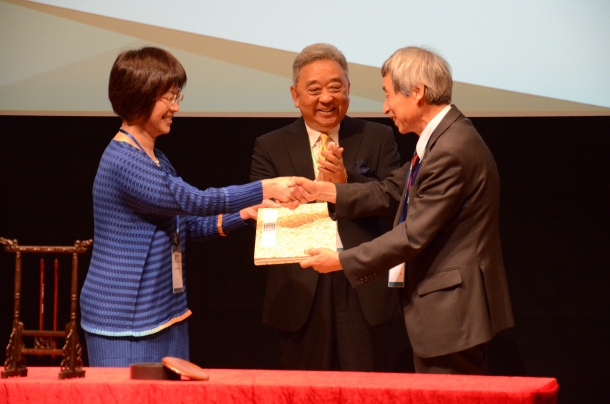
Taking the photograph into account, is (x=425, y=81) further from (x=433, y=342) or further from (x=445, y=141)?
(x=433, y=342)

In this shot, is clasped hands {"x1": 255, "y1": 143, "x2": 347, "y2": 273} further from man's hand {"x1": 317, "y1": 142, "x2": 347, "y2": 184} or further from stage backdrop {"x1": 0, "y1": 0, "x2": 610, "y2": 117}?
stage backdrop {"x1": 0, "y1": 0, "x2": 610, "y2": 117}

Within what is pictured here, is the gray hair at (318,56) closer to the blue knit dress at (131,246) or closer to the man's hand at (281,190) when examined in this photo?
the man's hand at (281,190)

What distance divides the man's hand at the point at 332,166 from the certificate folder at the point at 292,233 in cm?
20

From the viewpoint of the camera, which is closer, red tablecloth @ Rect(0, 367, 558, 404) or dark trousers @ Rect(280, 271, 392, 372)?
red tablecloth @ Rect(0, 367, 558, 404)

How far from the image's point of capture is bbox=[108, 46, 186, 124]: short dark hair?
8.11ft

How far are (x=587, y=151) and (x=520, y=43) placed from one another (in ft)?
2.90

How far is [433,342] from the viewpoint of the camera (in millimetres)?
2350

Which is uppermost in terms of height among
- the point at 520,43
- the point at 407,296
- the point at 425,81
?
the point at 520,43

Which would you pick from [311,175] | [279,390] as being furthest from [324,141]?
[279,390]

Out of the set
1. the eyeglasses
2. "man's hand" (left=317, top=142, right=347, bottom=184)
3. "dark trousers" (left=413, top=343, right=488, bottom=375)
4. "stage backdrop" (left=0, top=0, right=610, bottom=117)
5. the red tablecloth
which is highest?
"stage backdrop" (left=0, top=0, right=610, bottom=117)

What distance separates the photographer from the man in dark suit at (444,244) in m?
2.32

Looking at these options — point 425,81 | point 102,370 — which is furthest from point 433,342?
point 102,370

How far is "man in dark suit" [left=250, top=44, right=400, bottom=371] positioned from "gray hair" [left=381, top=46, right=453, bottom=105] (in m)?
0.46

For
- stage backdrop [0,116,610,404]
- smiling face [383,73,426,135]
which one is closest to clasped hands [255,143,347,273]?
smiling face [383,73,426,135]
